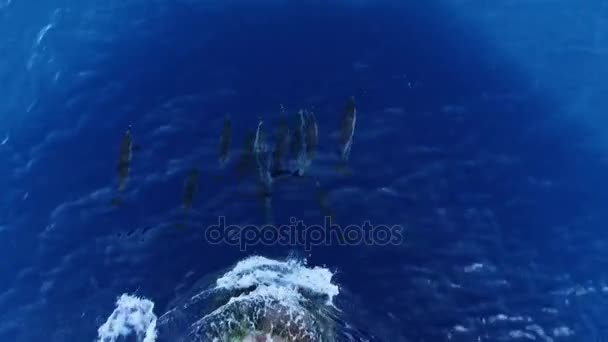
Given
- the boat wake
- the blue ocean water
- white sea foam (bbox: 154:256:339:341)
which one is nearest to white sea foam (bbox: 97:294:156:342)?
the boat wake

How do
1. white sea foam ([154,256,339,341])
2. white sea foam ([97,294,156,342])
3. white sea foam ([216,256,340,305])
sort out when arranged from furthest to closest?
white sea foam ([216,256,340,305])
white sea foam ([97,294,156,342])
white sea foam ([154,256,339,341])

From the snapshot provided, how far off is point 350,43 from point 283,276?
1808 cm

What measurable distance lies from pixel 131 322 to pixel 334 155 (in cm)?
1520

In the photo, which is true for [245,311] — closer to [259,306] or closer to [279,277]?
[259,306]

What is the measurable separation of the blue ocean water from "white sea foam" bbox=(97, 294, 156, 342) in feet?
1.89

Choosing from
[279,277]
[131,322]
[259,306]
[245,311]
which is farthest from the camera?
[279,277]

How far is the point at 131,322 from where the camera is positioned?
1348 inches

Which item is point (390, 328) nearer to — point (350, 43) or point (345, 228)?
point (345, 228)

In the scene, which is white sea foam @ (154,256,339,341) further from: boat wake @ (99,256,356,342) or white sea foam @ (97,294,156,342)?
white sea foam @ (97,294,156,342)

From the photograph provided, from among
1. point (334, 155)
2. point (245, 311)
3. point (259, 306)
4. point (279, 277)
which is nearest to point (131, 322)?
point (245, 311)

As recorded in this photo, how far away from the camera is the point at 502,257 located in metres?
36.2

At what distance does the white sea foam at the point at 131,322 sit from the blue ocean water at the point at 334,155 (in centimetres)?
58

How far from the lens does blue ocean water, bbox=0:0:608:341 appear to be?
3528 centimetres

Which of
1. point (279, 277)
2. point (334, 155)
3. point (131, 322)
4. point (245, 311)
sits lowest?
point (131, 322)
